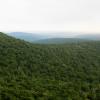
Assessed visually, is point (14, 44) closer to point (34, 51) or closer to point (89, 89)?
point (34, 51)

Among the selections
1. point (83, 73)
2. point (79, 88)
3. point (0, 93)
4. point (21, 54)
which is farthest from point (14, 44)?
A: point (0, 93)

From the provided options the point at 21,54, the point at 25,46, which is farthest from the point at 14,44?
the point at 21,54

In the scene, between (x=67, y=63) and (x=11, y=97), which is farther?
(x=67, y=63)

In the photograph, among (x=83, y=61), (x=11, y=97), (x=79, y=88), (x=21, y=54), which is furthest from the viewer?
(x=83, y=61)

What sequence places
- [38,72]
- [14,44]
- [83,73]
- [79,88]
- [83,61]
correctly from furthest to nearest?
[14,44], [83,61], [83,73], [38,72], [79,88]

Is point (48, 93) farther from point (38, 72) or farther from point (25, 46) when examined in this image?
point (25, 46)

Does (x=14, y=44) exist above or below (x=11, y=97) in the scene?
above
